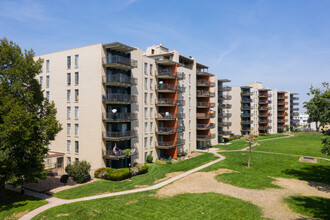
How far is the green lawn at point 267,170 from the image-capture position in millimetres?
31333

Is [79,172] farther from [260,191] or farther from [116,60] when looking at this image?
[260,191]

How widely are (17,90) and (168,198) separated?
2186 centimetres

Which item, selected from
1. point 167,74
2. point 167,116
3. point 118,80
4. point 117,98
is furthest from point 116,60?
point 167,116

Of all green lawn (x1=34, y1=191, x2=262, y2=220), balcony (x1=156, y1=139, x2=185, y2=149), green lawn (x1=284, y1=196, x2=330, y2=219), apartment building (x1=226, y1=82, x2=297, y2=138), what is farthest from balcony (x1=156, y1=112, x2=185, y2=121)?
apartment building (x1=226, y1=82, x2=297, y2=138)

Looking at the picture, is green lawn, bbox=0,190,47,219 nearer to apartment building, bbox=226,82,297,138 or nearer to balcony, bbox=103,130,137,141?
balcony, bbox=103,130,137,141

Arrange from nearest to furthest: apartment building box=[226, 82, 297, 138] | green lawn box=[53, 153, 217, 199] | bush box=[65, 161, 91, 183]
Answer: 1. green lawn box=[53, 153, 217, 199]
2. bush box=[65, 161, 91, 183]
3. apartment building box=[226, 82, 297, 138]

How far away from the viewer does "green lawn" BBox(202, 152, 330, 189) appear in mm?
31333

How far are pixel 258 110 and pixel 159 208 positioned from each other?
83.1 meters

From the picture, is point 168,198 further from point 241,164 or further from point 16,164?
point 241,164

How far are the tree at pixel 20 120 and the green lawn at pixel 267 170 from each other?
24.4m

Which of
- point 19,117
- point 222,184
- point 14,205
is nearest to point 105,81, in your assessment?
point 19,117

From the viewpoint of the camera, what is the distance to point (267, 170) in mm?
37875

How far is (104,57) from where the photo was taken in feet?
117

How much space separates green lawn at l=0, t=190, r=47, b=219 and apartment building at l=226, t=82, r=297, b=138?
6521cm
